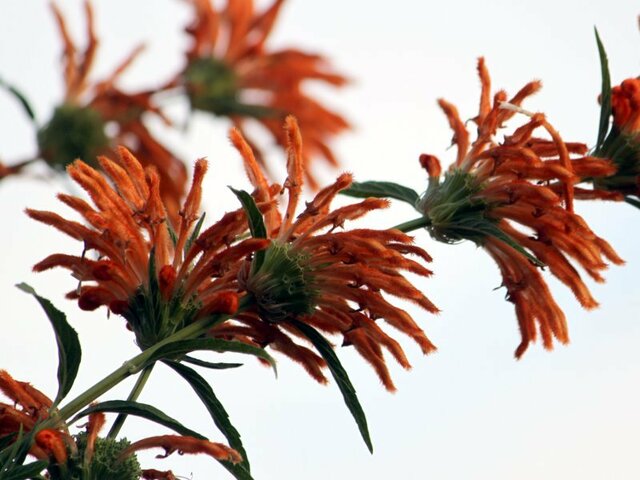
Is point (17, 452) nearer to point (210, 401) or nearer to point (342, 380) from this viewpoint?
point (210, 401)

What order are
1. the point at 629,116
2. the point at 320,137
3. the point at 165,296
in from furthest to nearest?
the point at 320,137, the point at 629,116, the point at 165,296

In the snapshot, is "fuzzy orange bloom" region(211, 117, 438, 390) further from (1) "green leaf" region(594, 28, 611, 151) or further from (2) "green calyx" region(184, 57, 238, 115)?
(2) "green calyx" region(184, 57, 238, 115)

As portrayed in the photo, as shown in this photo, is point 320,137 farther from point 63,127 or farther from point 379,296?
point 379,296

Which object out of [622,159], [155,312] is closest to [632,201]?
[622,159]

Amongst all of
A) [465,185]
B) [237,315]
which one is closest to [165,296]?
[237,315]

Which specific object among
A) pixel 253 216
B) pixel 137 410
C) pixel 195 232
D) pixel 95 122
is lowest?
pixel 137 410

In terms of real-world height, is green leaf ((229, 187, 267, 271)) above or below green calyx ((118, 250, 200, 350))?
above

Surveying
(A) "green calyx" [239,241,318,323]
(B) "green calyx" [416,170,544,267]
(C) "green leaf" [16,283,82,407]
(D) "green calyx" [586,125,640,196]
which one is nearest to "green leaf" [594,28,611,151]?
(D) "green calyx" [586,125,640,196]
